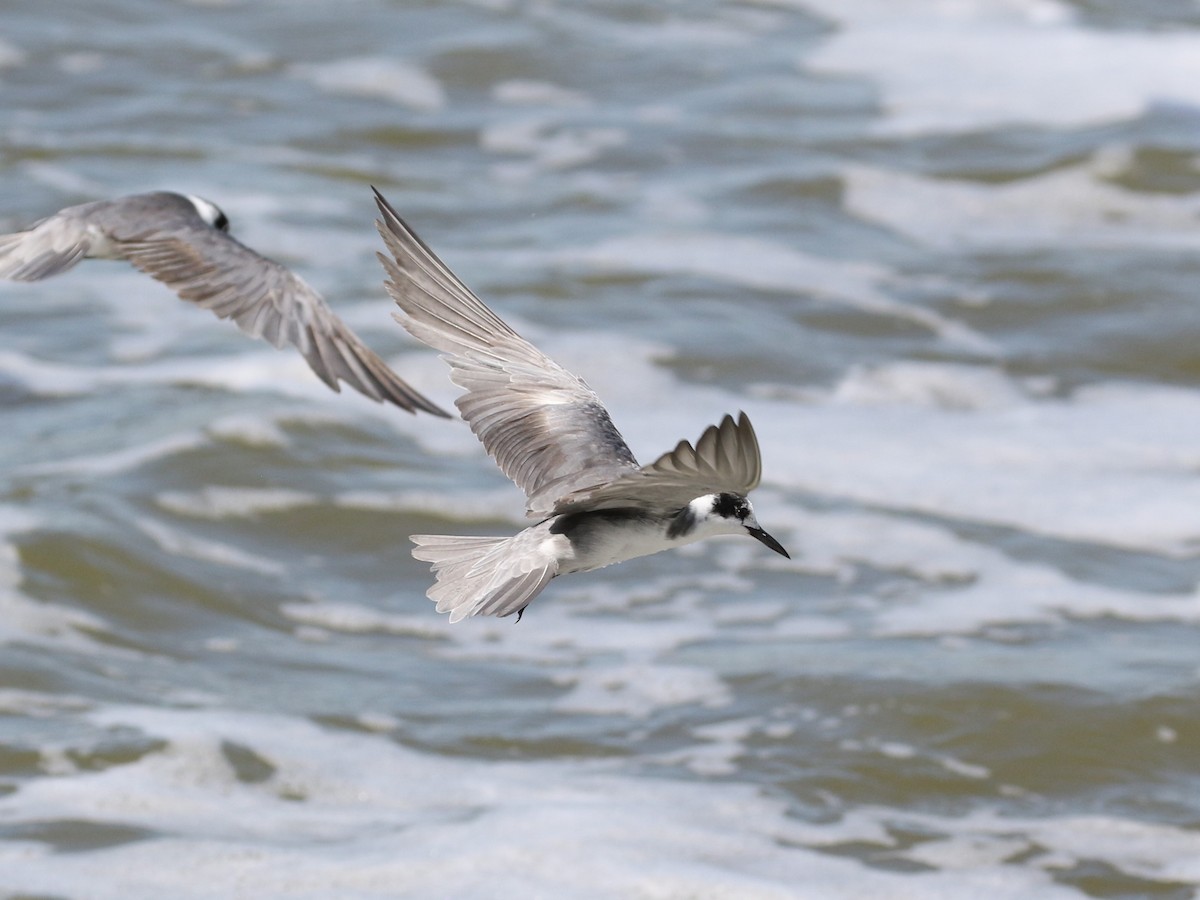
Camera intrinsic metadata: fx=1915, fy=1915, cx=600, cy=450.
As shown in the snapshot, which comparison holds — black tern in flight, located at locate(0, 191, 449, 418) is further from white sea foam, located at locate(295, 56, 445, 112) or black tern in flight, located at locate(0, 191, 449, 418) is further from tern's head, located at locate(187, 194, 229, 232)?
white sea foam, located at locate(295, 56, 445, 112)

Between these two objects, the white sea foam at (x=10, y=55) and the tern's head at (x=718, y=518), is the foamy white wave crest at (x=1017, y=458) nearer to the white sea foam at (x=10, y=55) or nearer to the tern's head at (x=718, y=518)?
the tern's head at (x=718, y=518)

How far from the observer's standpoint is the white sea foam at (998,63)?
13758mm

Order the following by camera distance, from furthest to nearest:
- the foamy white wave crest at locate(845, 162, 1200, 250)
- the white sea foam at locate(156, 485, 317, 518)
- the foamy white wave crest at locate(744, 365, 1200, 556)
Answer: the foamy white wave crest at locate(845, 162, 1200, 250) < the foamy white wave crest at locate(744, 365, 1200, 556) < the white sea foam at locate(156, 485, 317, 518)

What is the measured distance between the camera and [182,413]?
9359 mm

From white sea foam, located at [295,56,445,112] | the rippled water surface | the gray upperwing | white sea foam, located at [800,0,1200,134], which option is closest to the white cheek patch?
the gray upperwing

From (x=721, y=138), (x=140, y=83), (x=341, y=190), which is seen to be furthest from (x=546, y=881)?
(x=140, y=83)

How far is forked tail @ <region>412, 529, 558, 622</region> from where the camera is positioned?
13.2ft

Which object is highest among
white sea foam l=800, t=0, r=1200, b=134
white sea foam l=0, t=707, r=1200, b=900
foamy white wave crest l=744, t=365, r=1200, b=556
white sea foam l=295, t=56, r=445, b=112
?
white sea foam l=800, t=0, r=1200, b=134

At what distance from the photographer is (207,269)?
591 cm

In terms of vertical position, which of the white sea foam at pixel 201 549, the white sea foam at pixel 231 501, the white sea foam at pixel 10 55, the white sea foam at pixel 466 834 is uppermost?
the white sea foam at pixel 10 55

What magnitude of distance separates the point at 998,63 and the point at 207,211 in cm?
956

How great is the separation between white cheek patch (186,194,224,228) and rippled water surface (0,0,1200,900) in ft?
5.87

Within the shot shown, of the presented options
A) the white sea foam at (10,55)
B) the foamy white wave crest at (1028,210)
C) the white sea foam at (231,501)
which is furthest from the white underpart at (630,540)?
the white sea foam at (10,55)

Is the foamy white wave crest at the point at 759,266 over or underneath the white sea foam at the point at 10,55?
underneath
